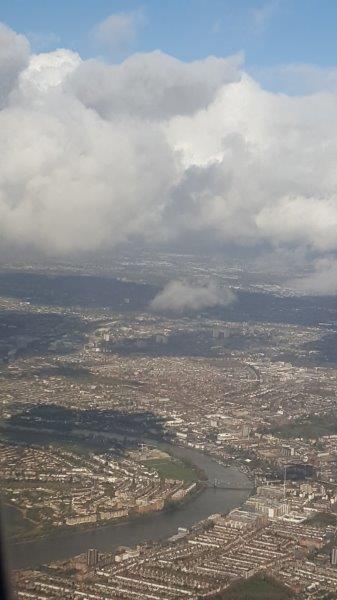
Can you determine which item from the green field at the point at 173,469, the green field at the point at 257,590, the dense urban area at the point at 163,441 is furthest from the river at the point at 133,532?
the green field at the point at 257,590

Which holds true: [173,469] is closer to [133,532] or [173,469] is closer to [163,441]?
[163,441]

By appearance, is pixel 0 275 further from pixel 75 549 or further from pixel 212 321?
pixel 75 549

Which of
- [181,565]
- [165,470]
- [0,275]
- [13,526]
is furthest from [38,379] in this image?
[0,275]

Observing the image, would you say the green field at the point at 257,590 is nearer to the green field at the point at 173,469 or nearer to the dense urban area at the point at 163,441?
the dense urban area at the point at 163,441

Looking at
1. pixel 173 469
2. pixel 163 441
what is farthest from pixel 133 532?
pixel 163 441

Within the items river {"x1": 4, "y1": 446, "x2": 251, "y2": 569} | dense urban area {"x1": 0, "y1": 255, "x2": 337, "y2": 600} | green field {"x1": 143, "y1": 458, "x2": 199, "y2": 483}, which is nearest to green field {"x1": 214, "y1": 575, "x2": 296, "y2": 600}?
dense urban area {"x1": 0, "y1": 255, "x2": 337, "y2": 600}

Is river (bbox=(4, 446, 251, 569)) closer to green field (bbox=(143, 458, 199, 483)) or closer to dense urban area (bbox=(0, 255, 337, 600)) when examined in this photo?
dense urban area (bbox=(0, 255, 337, 600))
